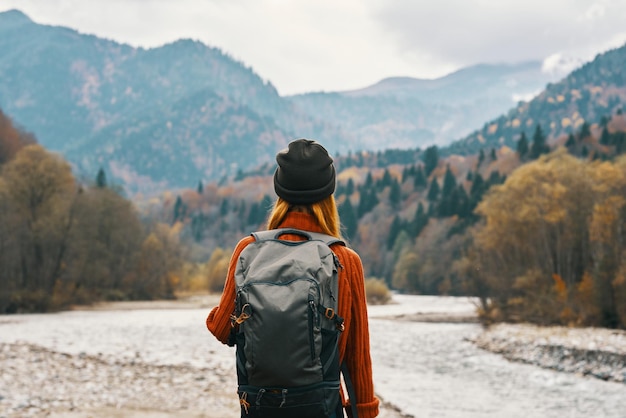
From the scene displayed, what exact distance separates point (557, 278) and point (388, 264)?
66.7 m

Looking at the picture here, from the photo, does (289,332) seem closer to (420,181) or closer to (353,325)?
(353,325)

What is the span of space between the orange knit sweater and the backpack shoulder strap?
37 millimetres

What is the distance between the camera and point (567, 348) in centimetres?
2523

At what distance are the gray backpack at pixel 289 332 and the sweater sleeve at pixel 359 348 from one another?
14cm

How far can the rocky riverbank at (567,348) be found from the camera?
73.6 feet

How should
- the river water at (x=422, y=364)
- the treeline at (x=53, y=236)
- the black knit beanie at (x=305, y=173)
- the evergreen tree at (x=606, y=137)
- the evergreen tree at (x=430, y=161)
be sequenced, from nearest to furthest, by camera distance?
the black knit beanie at (x=305, y=173)
the river water at (x=422, y=364)
the treeline at (x=53, y=236)
the evergreen tree at (x=606, y=137)
the evergreen tree at (x=430, y=161)

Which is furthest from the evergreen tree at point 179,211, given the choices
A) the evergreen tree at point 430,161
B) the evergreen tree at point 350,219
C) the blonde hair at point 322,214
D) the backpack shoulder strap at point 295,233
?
the backpack shoulder strap at point 295,233

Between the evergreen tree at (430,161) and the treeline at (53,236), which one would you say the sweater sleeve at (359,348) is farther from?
the evergreen tree at (430,161)

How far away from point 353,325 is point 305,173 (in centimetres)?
72

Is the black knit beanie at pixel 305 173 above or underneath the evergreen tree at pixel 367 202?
underneath

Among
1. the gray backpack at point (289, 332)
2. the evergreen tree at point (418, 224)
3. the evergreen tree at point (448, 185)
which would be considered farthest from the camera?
the evergreen tree at point (448, 185)

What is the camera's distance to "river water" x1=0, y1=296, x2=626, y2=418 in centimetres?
1588

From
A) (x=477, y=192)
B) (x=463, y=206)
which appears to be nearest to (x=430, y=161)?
(x=477, y=192)

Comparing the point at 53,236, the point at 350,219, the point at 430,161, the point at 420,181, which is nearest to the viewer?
the point at 53,236
